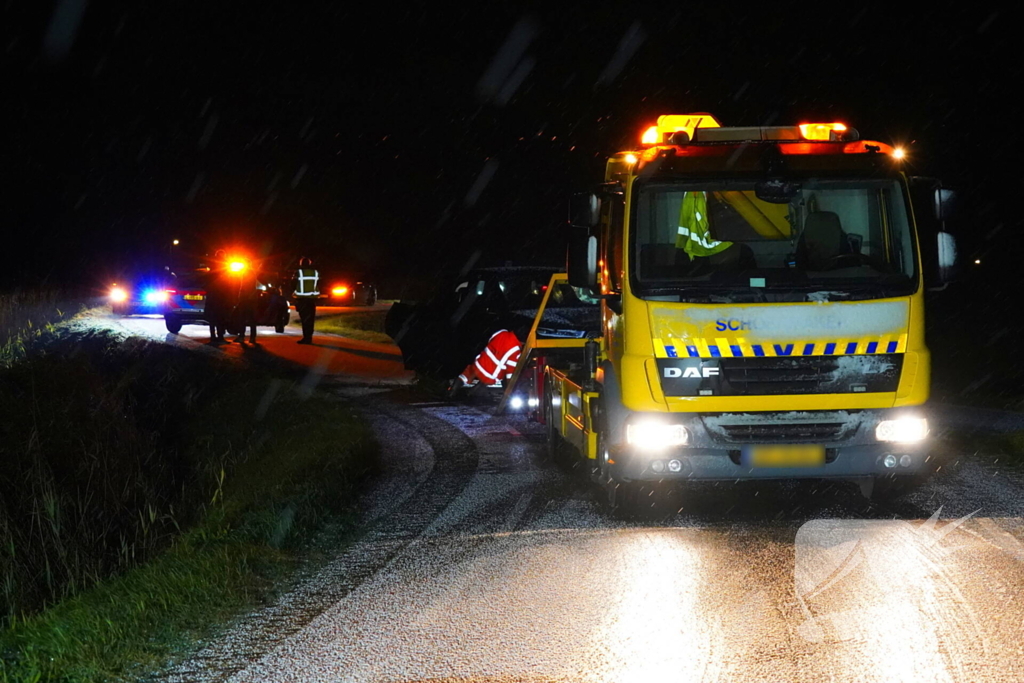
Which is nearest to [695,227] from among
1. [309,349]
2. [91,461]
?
[91,461]

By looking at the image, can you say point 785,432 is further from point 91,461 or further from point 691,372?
point 91,461

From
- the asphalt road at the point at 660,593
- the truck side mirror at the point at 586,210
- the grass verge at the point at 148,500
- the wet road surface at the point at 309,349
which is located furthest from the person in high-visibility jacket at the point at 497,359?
the truck side mirror at the point at 586,210

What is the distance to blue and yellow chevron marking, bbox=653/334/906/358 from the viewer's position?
7.57 meters

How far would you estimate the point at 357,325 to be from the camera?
3156 cm

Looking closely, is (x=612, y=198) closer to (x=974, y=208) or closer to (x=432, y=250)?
(x=974, y=208)

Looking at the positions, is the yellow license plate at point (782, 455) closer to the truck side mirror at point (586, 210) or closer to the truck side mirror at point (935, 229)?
the truck side mirror at point (935, 229)

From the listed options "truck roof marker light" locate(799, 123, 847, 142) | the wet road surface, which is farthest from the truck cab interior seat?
the wet road surface

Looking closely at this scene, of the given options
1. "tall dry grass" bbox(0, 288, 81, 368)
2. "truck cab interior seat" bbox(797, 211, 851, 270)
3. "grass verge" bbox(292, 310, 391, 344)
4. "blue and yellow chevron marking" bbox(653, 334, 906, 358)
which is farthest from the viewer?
"grass verge" bbox(292, 310, 391, 344)

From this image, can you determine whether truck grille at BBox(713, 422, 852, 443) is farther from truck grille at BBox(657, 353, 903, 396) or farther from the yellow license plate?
truck grille at BBox(657, 353, 903, 396)

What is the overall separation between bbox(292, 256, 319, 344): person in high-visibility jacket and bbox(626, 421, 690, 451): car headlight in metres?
15.8

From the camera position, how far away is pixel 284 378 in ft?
59.3

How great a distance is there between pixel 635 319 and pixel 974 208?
1202 inches

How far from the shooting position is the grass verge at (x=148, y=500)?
557 cm

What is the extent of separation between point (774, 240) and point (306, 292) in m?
16.2
